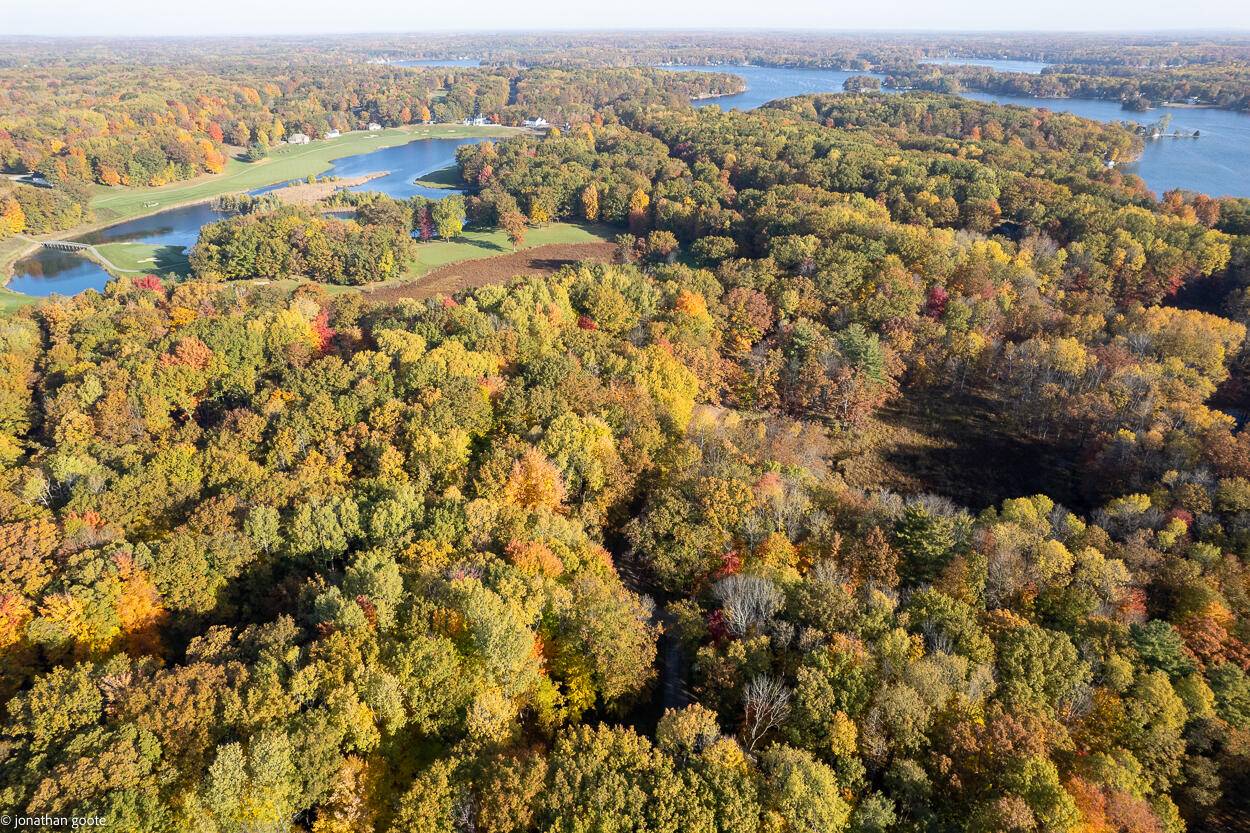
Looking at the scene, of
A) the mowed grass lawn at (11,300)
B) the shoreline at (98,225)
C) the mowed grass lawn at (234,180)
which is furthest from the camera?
the mowed grass lawn at (234,180)

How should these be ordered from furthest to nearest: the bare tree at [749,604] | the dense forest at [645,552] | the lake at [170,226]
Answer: the lake at [170,226] < the bare tree at [749,604] < the dense forest at [645,552]

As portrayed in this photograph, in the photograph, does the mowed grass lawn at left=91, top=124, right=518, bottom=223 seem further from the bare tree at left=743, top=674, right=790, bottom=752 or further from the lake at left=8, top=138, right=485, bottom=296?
the bare tree at left=743, top=674, right=790, bottom=752

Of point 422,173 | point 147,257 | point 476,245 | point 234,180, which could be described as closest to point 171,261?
point 147,257

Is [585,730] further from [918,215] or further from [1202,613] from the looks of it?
[918,215]

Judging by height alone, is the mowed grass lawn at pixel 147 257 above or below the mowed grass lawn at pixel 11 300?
above

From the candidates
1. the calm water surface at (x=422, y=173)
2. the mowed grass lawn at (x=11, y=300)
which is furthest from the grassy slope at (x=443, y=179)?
the mowed grass lawn at (x=11, y=300)

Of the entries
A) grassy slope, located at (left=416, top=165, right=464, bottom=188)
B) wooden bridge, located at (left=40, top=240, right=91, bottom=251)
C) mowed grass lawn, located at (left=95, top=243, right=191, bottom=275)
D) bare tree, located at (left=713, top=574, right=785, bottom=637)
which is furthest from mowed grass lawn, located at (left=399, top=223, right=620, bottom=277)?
bare tree, located at (left=713, top=574, right=785, bottom=637)

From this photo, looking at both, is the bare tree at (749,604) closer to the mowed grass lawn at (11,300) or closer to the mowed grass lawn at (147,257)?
the mowed grass lawn at (11,300)
